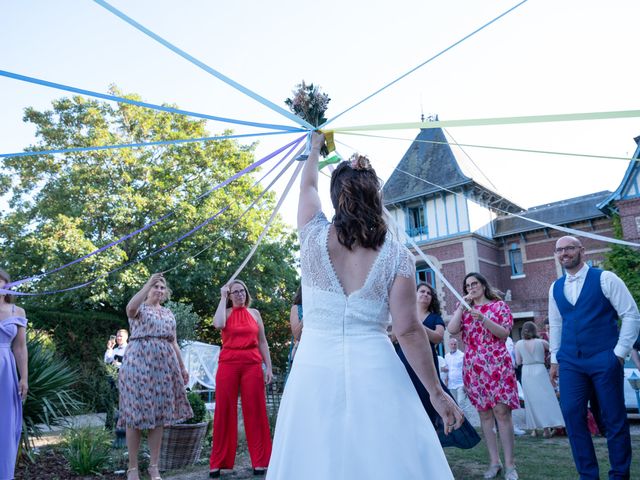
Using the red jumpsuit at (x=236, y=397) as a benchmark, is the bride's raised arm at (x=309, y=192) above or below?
above

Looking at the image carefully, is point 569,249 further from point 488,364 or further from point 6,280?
point 6,280

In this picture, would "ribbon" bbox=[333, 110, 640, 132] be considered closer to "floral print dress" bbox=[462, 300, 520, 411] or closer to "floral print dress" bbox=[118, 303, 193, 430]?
"floral print dress" bbox=[462, 300, 520, 411]

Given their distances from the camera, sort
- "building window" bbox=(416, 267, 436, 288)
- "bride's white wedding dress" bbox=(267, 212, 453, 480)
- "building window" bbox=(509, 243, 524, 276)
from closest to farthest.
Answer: "bride's white wedding dress" bbox=(267, 212, 453, 480), "building window" bbox=(416, 267, 436, 288), "building window" bbox=(509, 243, 524, 276)

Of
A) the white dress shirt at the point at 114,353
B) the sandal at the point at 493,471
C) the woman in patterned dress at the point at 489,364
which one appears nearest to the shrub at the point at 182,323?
the white dress shirt at the point at 114,353

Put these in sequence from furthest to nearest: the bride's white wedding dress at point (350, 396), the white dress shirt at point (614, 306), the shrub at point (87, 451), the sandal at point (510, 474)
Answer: the shrub at point (87, 451), the sandal at point (510, 474), the white dress shirt at point (614, 306), the bride's white wedding dress at point (350, 396)

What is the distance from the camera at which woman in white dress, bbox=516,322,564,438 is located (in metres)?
7.72

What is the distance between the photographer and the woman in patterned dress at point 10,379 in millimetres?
4262

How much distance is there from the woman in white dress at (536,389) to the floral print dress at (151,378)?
527 centimetres

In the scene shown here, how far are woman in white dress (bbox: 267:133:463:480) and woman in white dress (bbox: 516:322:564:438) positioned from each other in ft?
20.9

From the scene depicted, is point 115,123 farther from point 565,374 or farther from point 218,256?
point 565,374

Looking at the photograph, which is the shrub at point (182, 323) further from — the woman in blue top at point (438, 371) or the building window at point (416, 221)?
the building window at point (416, 221)

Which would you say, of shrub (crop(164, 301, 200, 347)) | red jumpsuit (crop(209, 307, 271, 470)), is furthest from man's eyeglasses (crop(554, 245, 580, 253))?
Result: shrub (crop(164, 301, 200, 347))

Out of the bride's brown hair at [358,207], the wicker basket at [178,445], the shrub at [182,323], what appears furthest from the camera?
the shrub at [182,323]

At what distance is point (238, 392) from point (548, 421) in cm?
479
